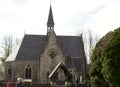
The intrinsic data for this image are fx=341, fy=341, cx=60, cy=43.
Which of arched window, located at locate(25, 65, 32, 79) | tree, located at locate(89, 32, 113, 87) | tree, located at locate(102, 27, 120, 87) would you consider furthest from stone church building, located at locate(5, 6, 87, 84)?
tree, located at locate(102, 27, 120, 87)

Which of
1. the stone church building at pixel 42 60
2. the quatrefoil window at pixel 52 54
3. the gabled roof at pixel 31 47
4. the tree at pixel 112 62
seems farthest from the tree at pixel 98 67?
the gabled roof at pixel 31 47

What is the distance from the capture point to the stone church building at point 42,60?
5453 cm

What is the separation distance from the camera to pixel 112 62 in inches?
672

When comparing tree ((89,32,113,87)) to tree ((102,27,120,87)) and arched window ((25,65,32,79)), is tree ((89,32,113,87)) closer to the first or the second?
tree ((102,27,120,87))

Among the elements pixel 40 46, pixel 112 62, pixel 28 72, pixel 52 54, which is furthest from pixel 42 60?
pixel 112 62

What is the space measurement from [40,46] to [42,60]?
11.7 feet

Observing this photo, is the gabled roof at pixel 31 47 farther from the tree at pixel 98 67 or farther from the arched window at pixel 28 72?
the tree at pixel 98 67

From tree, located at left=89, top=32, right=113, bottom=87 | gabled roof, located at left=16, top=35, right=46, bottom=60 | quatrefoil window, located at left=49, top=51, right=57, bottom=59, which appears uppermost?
gabled roof, located at left=16, top=35, right=46, bottom=60

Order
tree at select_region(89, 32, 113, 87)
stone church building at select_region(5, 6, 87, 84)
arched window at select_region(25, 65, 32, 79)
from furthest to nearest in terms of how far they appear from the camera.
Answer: arched window at select_region(25, 65, 32, 79) < stone church building at select_region(5, 6, 87, 84) < tree at select_region(89, 32, 113, 87)

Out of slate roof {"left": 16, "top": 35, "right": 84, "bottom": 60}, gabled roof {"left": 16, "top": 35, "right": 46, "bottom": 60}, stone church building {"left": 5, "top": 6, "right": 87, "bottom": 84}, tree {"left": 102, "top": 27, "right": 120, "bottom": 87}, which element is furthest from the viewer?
slate roof {"left": 16, "top": 35, "right": 84, "bottom": 60}

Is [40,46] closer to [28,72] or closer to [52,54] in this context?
[52,54]

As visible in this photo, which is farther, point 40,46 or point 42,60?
point 40,46

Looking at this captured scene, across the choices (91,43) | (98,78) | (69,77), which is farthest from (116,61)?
(91,43)

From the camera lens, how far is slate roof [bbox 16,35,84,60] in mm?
55853
